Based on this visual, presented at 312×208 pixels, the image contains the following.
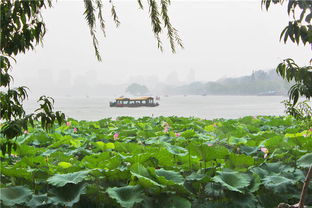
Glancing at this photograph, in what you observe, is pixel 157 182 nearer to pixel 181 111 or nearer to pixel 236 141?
pixel 236 141

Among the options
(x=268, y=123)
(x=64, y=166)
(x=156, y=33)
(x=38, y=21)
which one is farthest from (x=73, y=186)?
(x=268, y=123)

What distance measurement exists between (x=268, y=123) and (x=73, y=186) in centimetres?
413

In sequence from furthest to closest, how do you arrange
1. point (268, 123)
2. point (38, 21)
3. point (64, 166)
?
point (268, 123)
point (64, 166)
point (38, 21)

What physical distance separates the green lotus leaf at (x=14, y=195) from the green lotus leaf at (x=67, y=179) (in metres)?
0.14

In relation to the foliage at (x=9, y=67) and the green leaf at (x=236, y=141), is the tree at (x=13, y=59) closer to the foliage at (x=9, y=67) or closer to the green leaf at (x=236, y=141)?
the foliage at (x=9, y=67)

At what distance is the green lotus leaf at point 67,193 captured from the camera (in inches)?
68.7

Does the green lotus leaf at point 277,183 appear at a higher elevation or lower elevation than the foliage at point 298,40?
lower

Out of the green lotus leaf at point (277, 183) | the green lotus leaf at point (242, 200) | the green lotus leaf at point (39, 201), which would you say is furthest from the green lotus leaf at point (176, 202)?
the green lotus leaf at point (39, 201)

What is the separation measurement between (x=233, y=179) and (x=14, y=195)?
1231 mm

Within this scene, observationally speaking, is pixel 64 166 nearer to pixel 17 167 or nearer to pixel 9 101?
pixel 17 167

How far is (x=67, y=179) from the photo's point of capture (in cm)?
184

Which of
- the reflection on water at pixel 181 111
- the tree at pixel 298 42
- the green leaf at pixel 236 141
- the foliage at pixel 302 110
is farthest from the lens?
the reflection on water at pixel 181 111

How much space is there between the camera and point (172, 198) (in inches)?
71.5

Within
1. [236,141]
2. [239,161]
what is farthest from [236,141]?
[239,161]
